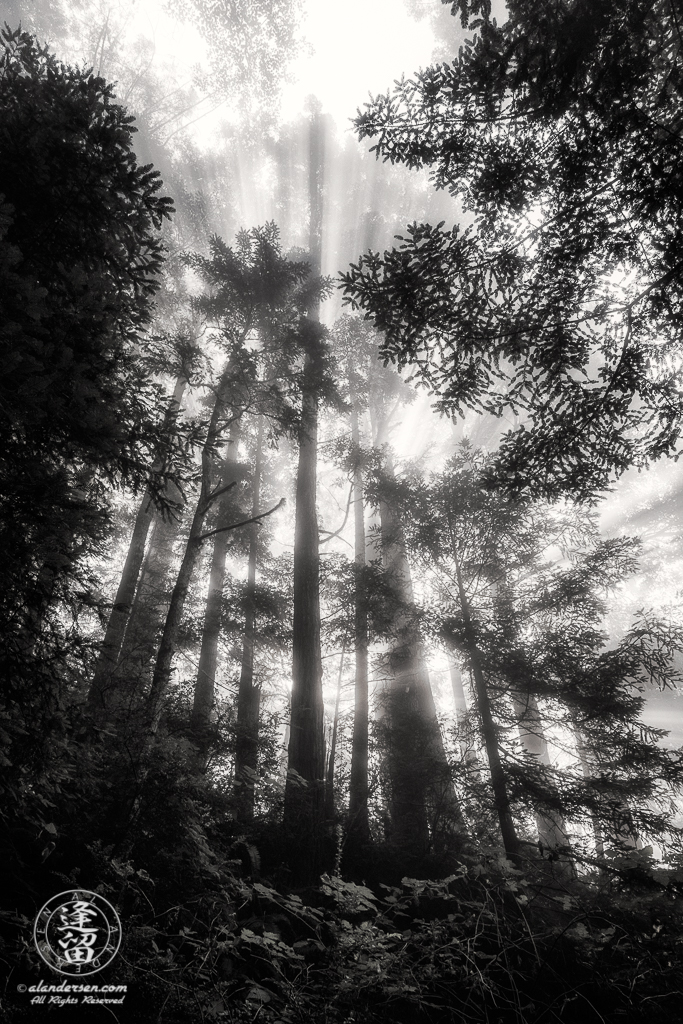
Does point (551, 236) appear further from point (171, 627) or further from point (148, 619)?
point (148, 619)

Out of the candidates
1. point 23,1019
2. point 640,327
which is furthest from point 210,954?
point 640,327

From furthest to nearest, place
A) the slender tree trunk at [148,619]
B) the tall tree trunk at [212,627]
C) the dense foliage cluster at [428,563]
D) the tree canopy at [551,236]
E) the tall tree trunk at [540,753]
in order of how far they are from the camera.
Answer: the tall tree trunk at [212,627]
the slender tree trunk at [148,619]
the tall tree trunk at [540,753]
the tree canopy at [551,236]
the dense foliage cluster at [428,563]

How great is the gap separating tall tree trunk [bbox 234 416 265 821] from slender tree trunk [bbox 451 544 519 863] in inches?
140

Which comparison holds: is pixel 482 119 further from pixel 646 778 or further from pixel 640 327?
pixel 646 778

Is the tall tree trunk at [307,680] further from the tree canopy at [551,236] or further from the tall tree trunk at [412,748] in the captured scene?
the tree canopy at [551,236]

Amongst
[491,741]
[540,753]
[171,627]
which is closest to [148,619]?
[171,627]

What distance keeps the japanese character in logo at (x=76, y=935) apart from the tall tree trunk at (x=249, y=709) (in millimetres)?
2477

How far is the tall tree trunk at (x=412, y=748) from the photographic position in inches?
303

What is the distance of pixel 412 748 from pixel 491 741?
3.24 metres

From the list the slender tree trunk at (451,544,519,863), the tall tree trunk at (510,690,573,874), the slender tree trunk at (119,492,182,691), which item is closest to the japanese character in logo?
the tall tree trunk at (510,690,573,874)

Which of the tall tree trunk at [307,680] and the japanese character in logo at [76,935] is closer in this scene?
the japanese character in logo at [76,935]

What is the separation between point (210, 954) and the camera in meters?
2.93

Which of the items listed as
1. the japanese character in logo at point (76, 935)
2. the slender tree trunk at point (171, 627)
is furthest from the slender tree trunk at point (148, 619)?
the japanese character in logo at point (76, 935)

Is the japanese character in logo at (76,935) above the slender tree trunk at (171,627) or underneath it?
underneath
